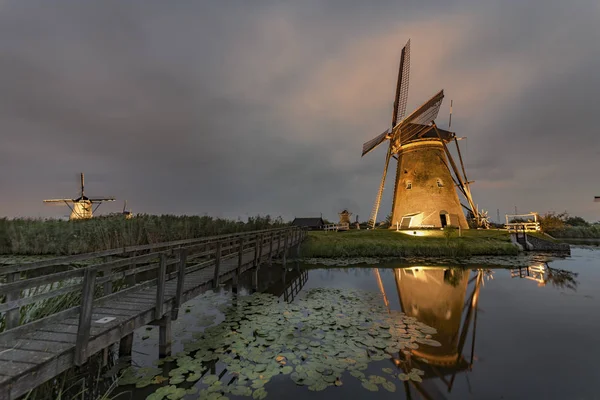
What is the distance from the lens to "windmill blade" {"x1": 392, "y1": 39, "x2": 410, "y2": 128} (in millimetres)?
28366

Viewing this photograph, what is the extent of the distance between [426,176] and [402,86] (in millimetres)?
10482

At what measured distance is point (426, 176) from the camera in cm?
2500

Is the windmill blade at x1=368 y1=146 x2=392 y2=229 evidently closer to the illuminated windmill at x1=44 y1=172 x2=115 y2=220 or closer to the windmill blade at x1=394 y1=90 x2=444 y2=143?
the windmill blade at x1=394 y1=90 x2=444 y2=143

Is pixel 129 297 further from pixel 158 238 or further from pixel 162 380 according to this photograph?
pixel 158 238

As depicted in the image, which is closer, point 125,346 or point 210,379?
point 210,379

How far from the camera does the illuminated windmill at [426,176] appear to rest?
2450 centimetres

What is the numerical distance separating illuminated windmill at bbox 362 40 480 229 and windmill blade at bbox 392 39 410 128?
5.02 feet

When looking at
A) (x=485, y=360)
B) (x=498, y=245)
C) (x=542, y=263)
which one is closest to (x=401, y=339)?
(x=485, y=360)

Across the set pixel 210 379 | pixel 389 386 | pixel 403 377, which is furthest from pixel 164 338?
pixel 403 377

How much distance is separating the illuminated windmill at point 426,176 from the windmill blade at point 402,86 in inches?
60.3

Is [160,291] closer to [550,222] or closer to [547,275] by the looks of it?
[547,275]

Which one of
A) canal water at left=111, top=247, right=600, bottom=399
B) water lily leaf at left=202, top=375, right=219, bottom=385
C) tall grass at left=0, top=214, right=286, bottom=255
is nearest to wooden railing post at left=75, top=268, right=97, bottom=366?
canal water at left=111, top=247, right=600, bottom=399

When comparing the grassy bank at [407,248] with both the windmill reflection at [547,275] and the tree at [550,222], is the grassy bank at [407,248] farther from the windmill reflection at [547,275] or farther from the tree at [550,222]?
the tree at [550,222]

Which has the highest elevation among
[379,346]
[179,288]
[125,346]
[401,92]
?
[401,92]
